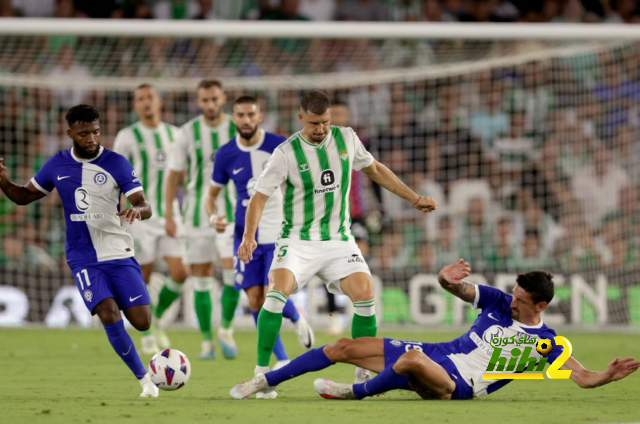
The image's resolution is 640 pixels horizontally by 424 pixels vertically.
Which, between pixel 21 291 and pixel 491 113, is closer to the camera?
pixel 21 291

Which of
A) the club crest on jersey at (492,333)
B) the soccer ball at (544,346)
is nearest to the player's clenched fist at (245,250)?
the club crest on jersey at (492,333)

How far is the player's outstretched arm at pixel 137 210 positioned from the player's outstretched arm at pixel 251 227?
2.11 feet

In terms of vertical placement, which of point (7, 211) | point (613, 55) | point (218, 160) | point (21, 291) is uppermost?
point (613, 55)

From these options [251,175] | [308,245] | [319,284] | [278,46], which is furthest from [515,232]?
[308,245]

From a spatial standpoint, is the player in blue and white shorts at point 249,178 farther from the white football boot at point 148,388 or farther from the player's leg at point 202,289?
the white football boot at point 148,388

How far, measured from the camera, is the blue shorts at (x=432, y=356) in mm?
6742

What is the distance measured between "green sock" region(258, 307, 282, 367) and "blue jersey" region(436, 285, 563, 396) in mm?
1227

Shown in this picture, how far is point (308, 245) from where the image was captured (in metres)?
7.56

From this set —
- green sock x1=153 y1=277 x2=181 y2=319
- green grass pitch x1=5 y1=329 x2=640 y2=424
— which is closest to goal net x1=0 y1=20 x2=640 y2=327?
green sock x1=153 y1=277 x2=181 y2=319

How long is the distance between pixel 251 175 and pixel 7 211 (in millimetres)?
6786

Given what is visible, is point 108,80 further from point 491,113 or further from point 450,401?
point 450,401

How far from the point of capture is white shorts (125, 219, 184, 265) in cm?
1127

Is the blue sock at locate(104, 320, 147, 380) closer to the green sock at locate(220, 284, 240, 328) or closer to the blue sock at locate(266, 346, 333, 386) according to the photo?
the blue sock at locate(266, 346, 333, 386)

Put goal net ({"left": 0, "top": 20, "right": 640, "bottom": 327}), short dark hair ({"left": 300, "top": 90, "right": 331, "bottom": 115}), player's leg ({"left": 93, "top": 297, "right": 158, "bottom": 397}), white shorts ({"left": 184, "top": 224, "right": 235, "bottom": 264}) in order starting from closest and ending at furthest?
player's leg ({"left": 93, "top": 297, "right": 158, "bottom": 397}) → short dark hair ({"left": 300, "top": 90, "right": 331, "bottom": 115}) → white shorts ({"left": 184, "top": 224, "right": 235, "bottom": 264}) → goal net ({"left": 0, "top": 20, "right": 640, "bottom": 327})
